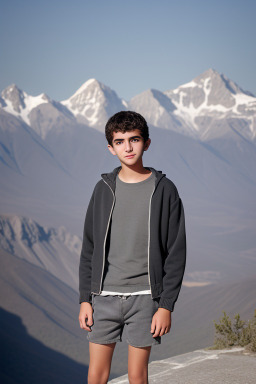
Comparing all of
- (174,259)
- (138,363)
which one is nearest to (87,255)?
(174,259)

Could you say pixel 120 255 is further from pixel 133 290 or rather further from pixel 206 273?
pixel 206 273

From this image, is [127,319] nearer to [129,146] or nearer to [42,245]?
[129,146]

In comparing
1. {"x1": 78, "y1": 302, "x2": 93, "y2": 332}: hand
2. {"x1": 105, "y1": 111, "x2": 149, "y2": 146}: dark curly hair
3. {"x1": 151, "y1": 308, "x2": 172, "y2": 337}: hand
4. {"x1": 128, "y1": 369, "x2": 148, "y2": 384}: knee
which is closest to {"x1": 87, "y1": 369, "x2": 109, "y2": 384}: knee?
{"x1": 128, "y1": 369, "x2": 148, "y2": 384}: knee

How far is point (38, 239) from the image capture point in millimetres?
139250

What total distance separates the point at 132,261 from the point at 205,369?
3.36 meters

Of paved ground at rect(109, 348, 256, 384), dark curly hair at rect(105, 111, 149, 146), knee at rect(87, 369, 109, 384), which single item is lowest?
paved ground at rect(109, 348, 256, 384)

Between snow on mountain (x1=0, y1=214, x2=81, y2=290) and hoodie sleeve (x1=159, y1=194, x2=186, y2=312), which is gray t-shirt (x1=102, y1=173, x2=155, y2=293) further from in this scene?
snow on mountain (x1=0, y1=214, x2=81, y2=290)

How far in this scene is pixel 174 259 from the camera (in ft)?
11.8

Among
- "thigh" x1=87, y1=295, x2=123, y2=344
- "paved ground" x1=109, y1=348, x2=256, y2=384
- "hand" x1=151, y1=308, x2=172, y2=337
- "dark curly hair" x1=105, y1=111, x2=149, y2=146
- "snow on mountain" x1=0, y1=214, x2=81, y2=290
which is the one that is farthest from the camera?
"snow on mountain" x1=0, y1=214, x2=81, y2=290

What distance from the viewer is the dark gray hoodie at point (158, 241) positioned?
3551mm

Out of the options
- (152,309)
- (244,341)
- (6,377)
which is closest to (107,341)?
(152,309)

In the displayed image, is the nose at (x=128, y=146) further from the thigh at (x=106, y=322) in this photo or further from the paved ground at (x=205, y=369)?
the paved ground at (x=205, y=369)

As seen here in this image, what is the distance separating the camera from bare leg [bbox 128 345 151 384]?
11.9 ft

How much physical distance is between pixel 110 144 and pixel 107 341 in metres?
1.37
